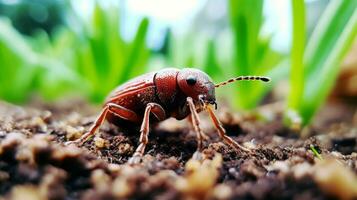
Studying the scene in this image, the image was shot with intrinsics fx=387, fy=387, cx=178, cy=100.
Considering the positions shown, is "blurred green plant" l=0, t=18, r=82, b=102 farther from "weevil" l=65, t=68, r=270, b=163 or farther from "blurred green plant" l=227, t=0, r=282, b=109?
"weevil" l=65, t=68, r=270, b=163

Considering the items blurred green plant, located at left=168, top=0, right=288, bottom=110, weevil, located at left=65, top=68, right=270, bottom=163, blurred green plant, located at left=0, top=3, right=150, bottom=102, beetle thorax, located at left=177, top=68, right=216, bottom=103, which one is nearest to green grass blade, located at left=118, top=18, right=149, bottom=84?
blurred green plant, located at left=0, top=3, right=150, bottom=102

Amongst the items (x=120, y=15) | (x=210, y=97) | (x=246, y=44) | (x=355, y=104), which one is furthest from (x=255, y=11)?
(x=355, y=104)

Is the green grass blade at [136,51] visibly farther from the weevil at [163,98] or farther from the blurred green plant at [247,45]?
the weevil at [163,98]

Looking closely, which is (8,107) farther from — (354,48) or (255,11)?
(354,48)

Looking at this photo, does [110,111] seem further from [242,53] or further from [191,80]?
[242,53]

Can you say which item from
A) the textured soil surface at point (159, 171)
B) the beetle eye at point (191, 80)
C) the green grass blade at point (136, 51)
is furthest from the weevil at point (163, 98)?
the green grass blade at point (136, 51)

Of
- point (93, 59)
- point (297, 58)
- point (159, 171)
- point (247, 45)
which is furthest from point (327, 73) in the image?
point (93, 59)
